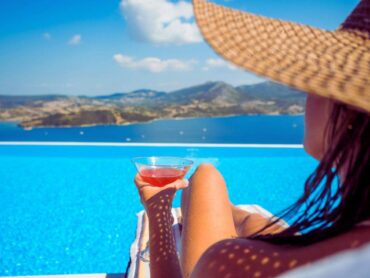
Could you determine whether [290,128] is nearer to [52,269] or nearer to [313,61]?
[52,269]

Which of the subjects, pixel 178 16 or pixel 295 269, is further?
pixel 178 16

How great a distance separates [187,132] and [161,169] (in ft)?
51.2

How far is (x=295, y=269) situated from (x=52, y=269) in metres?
3.23

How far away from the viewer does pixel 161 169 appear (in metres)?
1.67

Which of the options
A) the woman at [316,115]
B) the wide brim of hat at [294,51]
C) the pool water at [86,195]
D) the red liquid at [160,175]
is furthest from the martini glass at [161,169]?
the wide brim of hat at [294,51]

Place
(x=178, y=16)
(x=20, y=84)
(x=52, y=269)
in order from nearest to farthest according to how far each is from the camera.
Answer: (x=52, y=269) → (x=20, y=84) → (x=178, y=16)

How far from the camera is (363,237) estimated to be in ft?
2.16

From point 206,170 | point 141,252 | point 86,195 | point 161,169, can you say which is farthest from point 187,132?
point 161,169

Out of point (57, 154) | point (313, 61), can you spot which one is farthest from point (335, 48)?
point (57, 154)

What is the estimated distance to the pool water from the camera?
3725 millimetres

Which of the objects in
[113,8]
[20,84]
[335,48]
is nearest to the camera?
[335,48]

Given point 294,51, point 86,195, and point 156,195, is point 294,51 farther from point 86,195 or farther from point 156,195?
point 86,195

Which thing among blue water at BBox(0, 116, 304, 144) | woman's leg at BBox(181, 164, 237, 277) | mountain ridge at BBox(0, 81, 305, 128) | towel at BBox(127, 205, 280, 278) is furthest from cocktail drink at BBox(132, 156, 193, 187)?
mountain ridge at BBox(0, 81, 305, 128)

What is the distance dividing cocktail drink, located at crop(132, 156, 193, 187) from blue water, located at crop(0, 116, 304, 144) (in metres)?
13.0
